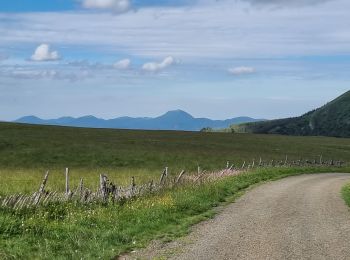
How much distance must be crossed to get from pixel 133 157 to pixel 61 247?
47092 mm

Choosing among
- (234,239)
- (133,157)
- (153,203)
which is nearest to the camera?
(234,239)

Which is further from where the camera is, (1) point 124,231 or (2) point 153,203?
(2) point 153,203

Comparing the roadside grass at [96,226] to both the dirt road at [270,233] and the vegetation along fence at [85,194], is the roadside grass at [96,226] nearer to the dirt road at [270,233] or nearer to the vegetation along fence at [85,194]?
the vegetation along fence at [85,194]

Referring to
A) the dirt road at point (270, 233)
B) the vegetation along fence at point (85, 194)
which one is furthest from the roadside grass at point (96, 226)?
the dirt road at point (270, 233)

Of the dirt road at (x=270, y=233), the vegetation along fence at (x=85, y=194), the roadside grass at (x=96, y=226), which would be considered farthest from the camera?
the vegetation along fence at (x=85, y=194)

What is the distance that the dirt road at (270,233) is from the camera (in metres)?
12.7

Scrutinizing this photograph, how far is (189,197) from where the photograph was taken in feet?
73.9

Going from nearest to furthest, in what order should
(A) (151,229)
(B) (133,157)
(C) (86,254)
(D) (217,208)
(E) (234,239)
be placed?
(C) (86,254), (E) (234,239), (A) (151,229), (D) (217,208), (B) (133,157)

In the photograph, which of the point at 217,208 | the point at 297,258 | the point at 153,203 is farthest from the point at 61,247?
the point at 217,208

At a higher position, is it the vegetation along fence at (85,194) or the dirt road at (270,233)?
the vegetation along fence at (85,194)

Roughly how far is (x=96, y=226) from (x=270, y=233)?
5.45 m

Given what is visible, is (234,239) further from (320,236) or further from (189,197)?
(189,197)

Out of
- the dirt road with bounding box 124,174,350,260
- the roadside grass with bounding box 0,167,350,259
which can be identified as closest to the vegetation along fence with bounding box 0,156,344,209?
the roadside grass with bounding box 0,167,350,259

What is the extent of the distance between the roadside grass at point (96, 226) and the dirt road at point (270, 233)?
95 centimetres
